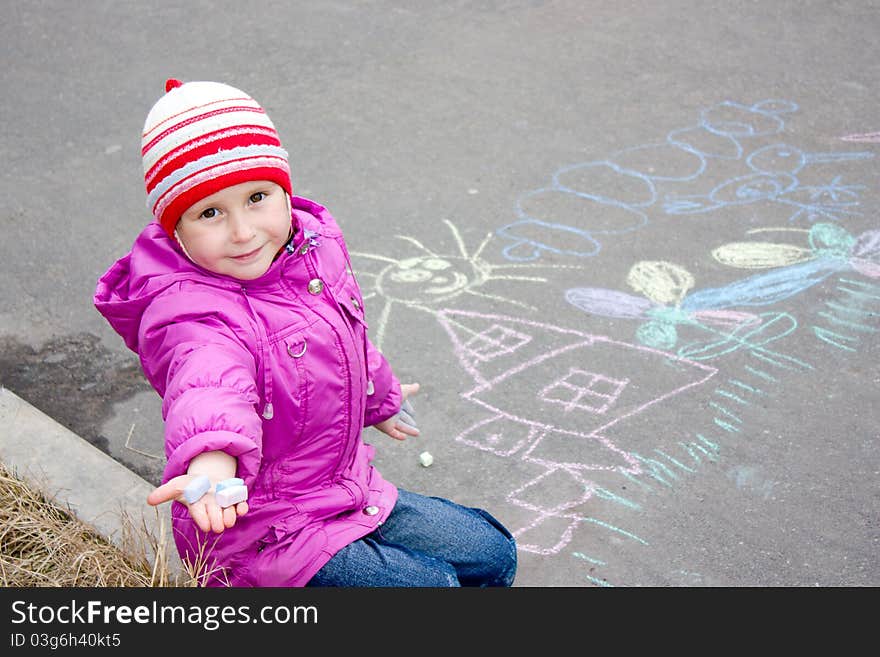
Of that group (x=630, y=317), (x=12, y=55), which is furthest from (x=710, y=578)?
(x=12, y=55)

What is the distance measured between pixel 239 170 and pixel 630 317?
206 cm

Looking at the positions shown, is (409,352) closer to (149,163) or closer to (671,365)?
(671,365)

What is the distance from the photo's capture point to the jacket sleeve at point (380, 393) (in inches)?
93.5

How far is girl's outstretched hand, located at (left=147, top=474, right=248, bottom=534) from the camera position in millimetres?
1658

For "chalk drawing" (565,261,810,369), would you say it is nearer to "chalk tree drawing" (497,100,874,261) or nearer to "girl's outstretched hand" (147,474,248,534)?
"chalk tree drawing" (497,100,874,261)

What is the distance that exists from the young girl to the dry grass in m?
0.21

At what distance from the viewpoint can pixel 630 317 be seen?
3.71 meters

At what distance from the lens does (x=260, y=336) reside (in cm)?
203

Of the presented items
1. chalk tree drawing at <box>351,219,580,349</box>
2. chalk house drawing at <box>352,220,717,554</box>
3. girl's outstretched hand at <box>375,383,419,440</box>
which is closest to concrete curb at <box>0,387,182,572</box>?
girl's outstretched hand at <box>375,383,419,440</box>

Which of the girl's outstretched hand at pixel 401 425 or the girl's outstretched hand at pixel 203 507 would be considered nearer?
the girl's outstretched hand at pixel 203 507

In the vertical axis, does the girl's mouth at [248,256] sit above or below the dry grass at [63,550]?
above

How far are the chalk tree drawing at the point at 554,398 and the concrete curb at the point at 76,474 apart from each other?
0.99 metres

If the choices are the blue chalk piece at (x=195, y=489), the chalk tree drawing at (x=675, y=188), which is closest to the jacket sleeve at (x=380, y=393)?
the blue chalk piece at (x=195, y=489)

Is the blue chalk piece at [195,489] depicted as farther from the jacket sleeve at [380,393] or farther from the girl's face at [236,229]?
the jacket sleeve at [380,393]
